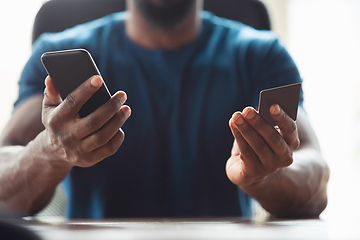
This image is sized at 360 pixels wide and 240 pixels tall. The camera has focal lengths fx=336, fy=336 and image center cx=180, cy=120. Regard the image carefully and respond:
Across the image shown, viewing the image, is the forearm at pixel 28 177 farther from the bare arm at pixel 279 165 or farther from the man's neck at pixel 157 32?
the man's neck at pixel 157 32

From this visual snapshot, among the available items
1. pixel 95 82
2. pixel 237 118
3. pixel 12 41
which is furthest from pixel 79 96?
pixel 12 41

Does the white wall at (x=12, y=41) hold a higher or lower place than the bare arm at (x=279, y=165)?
higher

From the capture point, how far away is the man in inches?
25.2

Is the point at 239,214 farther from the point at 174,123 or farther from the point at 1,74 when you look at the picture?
the point at 1,74

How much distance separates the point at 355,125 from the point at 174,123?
160cm

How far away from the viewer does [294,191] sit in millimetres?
577

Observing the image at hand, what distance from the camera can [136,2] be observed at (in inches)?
37.9

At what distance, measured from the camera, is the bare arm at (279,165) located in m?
0.42

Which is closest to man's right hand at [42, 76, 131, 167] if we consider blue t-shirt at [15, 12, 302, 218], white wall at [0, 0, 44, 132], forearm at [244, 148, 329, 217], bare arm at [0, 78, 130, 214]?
bare arm at [0, 78, 130, 214]

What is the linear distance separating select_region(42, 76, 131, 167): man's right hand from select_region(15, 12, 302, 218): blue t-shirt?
39cm

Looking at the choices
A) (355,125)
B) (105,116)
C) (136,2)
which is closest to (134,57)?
(136,2)

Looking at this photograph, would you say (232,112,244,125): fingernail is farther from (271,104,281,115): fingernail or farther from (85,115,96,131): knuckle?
(85,115,96,131): knuckle

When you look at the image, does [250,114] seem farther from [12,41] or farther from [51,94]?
[12,41]

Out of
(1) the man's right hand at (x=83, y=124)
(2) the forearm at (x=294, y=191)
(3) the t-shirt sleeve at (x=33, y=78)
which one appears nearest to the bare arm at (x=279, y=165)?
(2) the forearm at (x=294, y=191)
